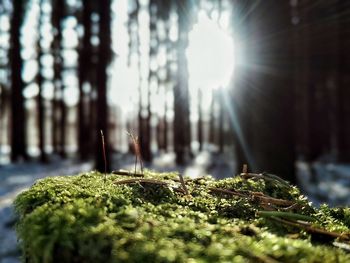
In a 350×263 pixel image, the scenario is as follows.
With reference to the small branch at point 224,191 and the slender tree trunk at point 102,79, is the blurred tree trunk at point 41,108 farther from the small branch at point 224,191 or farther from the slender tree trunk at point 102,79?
the small branch at point 224,191

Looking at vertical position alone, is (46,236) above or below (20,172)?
above

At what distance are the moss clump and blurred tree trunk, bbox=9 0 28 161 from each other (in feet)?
56.3

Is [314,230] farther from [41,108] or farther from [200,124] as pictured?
[200,124]

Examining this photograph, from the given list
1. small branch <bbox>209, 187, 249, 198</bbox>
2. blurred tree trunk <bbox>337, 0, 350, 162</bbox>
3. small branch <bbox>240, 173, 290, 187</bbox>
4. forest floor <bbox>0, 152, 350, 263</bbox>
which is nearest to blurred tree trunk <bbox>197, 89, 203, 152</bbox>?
forest floor <bbox>0, 152, 350, 263</bbox>

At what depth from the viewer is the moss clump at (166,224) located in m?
0.96

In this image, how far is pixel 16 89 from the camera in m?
17.4

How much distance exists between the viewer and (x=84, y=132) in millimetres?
19047

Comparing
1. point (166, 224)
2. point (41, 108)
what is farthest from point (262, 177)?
point (41, 108)

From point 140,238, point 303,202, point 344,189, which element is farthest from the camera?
point 344,189

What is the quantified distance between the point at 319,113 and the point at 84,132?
37.2 feet

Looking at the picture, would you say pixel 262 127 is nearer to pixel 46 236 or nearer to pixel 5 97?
pixel 46 236

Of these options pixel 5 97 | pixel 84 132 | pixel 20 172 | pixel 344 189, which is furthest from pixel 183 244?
pixel 5 97

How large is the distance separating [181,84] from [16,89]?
292 inches

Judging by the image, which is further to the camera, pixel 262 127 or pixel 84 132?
pixel 84 132
